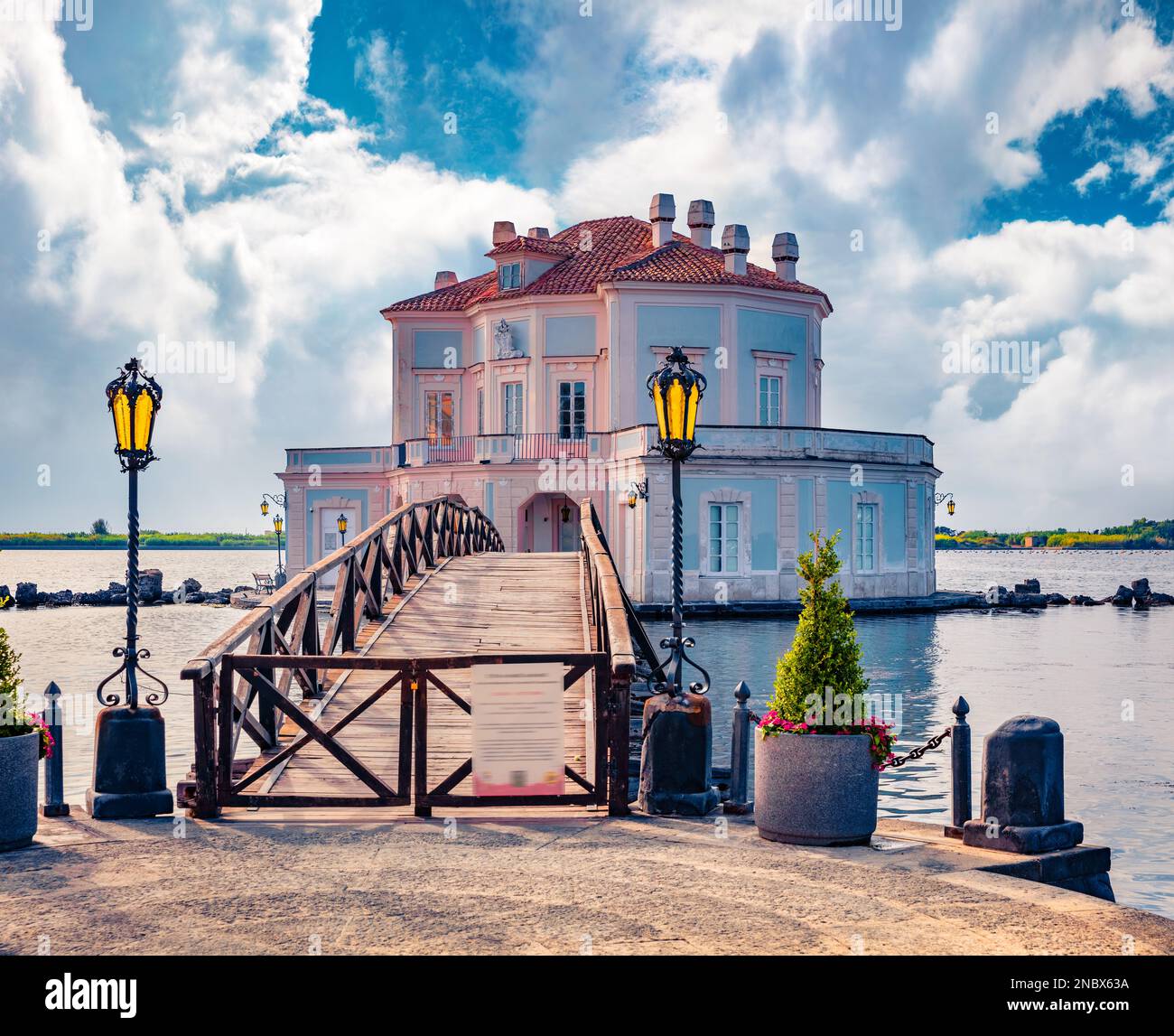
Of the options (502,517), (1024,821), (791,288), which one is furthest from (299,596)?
(791,288)

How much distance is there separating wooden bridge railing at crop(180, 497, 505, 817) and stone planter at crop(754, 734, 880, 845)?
311 centimetres

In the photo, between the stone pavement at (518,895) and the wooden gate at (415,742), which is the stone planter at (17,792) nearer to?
the stone pavement at (518,895)

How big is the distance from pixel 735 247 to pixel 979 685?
72.4 feet

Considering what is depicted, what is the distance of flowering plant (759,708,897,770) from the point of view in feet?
23.6

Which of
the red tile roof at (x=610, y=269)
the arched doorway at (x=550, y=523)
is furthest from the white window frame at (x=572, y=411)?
the red tile roof at (x=610, y=269)

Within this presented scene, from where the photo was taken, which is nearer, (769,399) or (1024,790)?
(1024,790)

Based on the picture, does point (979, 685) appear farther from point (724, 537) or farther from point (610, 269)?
point (610, 269)

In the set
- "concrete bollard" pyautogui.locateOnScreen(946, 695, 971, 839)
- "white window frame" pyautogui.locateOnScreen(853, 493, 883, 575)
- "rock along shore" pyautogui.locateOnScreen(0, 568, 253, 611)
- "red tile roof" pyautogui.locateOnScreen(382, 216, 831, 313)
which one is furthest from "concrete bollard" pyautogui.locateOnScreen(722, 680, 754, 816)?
"rock along shore" pyautogui.locateOnScreen(0, 568, 253, 611)

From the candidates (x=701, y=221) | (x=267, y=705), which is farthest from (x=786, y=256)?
(x=267, y=705)

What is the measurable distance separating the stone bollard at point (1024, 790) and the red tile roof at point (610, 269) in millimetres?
33051

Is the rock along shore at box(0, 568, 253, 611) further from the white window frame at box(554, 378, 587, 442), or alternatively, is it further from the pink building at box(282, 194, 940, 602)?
the white window frame at box(554, 378, 587, 442)

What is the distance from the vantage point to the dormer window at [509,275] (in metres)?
42.8

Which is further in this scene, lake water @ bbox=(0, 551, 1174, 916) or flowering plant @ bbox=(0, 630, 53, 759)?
lake water @ bbox=(0, 551, 1174, 916)

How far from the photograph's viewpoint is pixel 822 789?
716 cm
